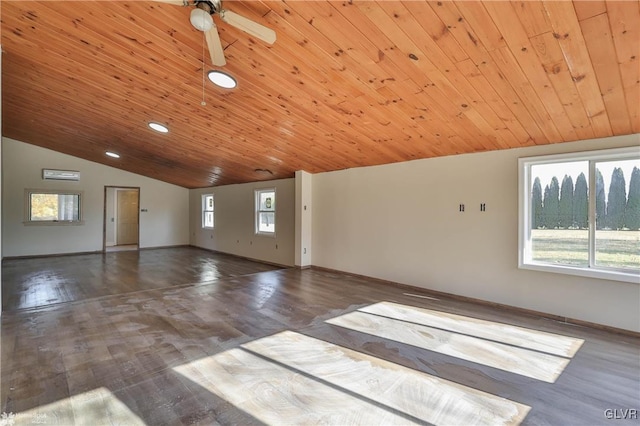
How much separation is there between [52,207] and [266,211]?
5901 mm

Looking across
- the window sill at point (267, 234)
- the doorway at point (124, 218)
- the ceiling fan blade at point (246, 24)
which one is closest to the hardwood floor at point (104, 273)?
the window sill at point (267, 234)

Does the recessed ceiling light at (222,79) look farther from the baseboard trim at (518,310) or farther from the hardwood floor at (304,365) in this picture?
the baseboard trim at (518,310)

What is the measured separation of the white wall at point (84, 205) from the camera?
25.1 ft

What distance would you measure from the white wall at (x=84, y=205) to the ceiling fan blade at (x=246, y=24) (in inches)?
348

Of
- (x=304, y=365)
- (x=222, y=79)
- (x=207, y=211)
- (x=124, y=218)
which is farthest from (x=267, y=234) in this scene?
(x=124, y=218)

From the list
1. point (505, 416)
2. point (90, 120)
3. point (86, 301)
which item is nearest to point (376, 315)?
point (505, 416)

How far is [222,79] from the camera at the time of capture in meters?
3.25

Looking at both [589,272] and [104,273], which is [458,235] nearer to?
[589,272]

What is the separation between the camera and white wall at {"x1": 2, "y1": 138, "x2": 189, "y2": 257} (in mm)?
7648

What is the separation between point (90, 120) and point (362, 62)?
4.99 m

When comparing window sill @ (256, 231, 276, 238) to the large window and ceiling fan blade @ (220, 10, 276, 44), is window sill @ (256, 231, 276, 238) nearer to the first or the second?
the large window

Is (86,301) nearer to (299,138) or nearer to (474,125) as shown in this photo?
(299,138)

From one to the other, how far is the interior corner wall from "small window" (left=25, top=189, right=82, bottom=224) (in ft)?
24.8

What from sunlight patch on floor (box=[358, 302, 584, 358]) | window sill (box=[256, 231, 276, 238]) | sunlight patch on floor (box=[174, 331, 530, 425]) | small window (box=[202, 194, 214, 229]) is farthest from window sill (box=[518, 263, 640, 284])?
small window (box=[202, 194, 214, 229])
